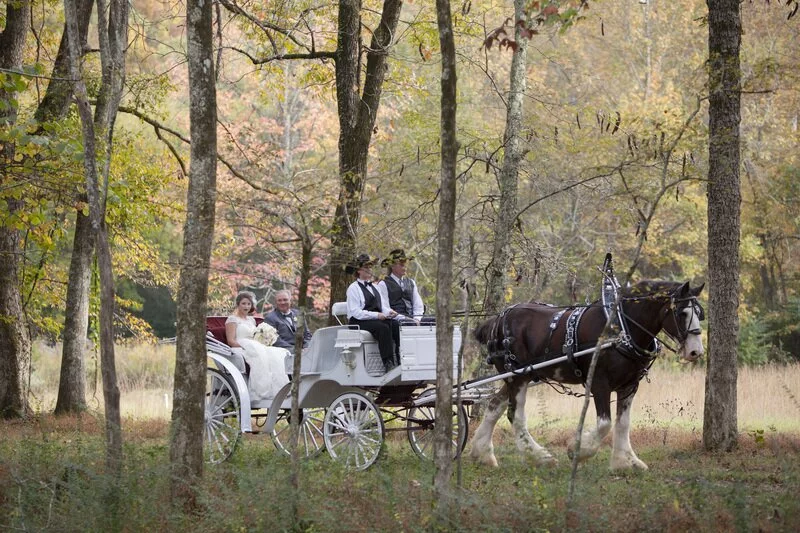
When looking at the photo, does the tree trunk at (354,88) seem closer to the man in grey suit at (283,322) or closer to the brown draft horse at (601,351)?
the man in grey suit at (283,322)

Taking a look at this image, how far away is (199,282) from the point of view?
28.9 ft

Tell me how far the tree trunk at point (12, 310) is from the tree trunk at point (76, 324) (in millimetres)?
589

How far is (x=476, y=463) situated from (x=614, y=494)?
2.93 m

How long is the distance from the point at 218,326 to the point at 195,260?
503 cm

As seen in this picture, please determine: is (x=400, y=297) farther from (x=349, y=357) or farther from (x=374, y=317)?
(x=349, y=357)

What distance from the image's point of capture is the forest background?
1552cm

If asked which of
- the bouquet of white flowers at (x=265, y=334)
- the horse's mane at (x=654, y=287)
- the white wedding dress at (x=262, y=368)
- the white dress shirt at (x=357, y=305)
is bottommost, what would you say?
the white wedding dress at (x=262, y=368)

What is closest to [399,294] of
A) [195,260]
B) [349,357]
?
[349,357]

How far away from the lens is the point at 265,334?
1324 centimetres

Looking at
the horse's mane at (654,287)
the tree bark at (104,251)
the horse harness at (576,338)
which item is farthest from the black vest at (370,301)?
the tree bark at (104,251)

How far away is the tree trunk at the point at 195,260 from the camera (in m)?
8.78

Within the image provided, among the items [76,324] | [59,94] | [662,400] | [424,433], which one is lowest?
[662,400]

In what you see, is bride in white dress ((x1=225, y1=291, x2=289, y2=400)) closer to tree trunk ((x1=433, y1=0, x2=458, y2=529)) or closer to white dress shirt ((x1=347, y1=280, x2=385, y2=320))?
white dress shirt ((x1=347, y1=280, x2=385, y2=320))

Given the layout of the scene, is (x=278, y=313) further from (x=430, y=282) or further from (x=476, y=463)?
(x=430, y=282)
